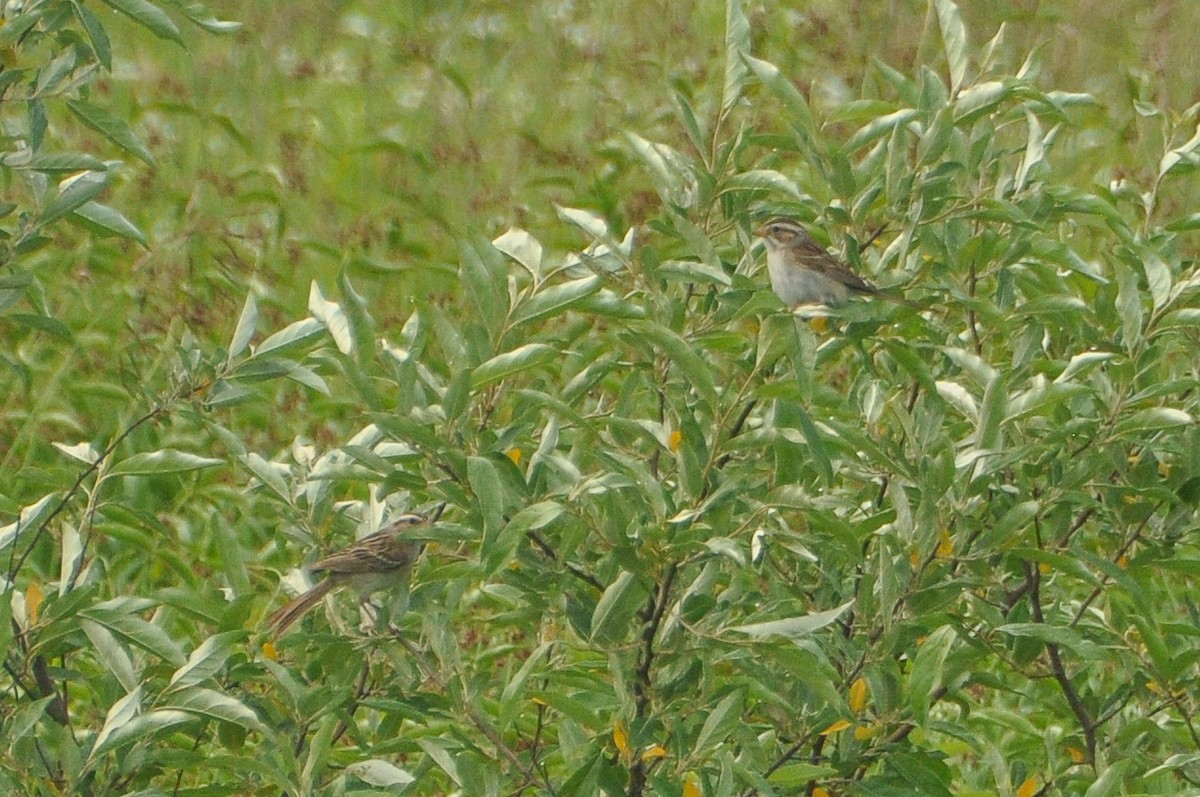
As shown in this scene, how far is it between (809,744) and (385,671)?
0.88 m

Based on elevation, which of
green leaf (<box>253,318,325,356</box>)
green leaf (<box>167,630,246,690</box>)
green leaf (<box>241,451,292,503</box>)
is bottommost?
green leaf (<box>167,630,246,690</box>)

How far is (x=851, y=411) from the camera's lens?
3.54m

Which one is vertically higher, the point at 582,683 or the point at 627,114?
the point at 582,683

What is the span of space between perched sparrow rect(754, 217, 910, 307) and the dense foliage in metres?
0.46

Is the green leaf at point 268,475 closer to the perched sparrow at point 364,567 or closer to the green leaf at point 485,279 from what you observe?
the perched sparrow at point 364,567

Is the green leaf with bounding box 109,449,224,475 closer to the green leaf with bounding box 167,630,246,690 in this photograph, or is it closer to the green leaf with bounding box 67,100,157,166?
the green leaf with bounding box 167,630,246,690

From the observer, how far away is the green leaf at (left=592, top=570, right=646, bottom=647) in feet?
10.2

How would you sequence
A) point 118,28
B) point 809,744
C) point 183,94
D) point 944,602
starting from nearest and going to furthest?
point 944,602
point 809,744
point 183,94
point 118,28

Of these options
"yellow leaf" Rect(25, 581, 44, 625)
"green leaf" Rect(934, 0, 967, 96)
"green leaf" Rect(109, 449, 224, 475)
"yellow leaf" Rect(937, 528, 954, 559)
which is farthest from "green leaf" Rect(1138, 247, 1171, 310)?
"yellow leaf" Rect(25, 581, 44, 625)

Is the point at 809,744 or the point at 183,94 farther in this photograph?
the point at 183,94

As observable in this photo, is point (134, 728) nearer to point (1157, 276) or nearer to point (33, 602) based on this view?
point (33, 602)

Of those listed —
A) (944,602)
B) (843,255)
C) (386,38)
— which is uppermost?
(843,255)

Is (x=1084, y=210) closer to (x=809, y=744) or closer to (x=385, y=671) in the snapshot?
(x=809, y=744)

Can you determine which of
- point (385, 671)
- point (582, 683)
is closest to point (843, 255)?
point (582, 683)
